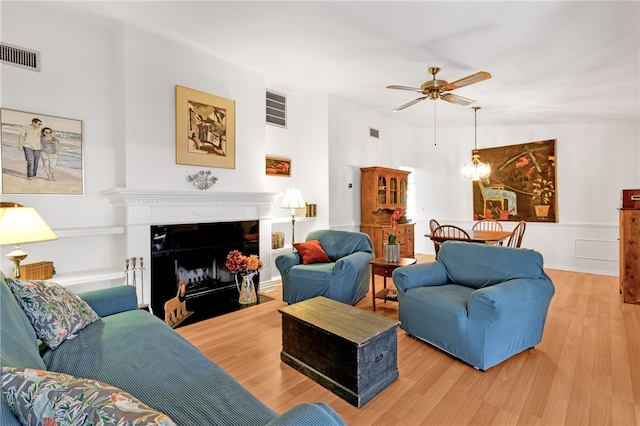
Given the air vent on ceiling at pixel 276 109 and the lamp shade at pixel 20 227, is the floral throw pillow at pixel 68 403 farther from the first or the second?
the air vent on ceiling at pixel 276 109

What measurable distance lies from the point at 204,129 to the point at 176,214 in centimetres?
109

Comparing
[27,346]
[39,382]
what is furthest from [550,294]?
[27,346]

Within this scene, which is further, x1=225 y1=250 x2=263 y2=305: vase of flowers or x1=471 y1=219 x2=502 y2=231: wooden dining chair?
x1=471 y1=219 x2=502 y2=231: wooden dining chair

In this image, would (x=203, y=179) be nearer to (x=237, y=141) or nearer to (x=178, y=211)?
(x=178, y=211)

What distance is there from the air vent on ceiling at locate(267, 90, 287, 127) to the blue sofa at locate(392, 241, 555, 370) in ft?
10.5

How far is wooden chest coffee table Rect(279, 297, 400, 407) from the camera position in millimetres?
1934

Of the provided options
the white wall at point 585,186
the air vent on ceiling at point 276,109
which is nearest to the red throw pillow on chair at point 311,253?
the air vent on ceiling at point 276,109

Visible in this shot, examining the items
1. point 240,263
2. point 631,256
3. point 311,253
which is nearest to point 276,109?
point 311,253

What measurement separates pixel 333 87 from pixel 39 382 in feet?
15.1

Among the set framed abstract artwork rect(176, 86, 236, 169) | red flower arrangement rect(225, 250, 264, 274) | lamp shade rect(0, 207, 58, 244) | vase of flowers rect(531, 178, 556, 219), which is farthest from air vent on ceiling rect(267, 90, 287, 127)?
vase of flowers rect(531, 178, 556, 219)

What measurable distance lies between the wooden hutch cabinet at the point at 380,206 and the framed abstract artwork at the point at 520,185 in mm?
1771

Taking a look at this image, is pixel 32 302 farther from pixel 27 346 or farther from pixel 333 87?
pixel 333 87

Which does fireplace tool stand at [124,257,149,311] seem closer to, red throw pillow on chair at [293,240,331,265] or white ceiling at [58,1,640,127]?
red throw pillow on chair at [293,240,331,265]

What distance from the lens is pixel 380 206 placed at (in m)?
5.62
